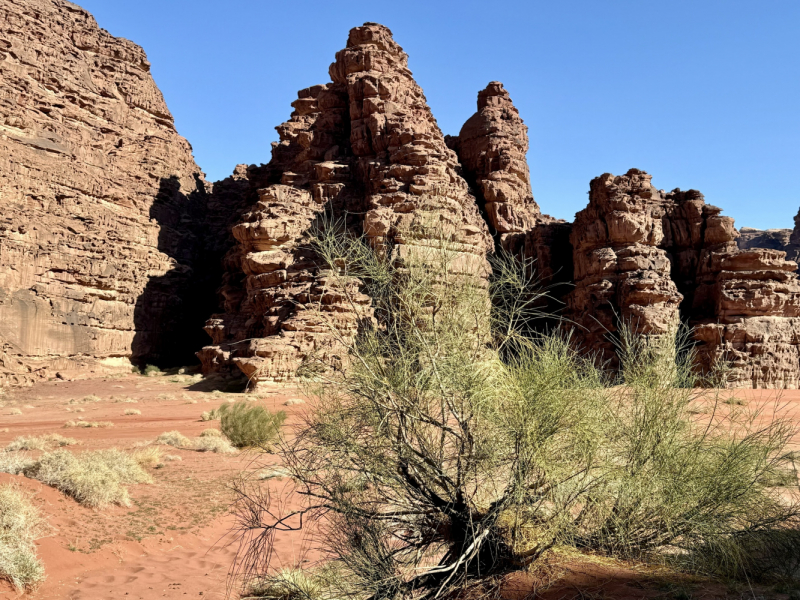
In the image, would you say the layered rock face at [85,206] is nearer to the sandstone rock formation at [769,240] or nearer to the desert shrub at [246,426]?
the desert shrub at [246,426]

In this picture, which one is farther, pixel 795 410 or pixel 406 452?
pixel 795 410

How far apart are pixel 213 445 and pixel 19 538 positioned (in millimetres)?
7280

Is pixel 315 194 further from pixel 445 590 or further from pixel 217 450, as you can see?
pixel 445 590

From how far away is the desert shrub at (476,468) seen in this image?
17.8 feet

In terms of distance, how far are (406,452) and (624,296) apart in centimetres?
2299

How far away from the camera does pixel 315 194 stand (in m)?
30.8

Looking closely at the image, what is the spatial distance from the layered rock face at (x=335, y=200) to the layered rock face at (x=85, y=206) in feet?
15.7

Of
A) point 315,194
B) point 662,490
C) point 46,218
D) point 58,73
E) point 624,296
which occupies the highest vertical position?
point 58,73

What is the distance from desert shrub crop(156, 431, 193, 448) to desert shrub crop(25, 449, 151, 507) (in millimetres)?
3867

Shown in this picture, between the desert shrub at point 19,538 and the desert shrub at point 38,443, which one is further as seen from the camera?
the desert shrub at point 38,443

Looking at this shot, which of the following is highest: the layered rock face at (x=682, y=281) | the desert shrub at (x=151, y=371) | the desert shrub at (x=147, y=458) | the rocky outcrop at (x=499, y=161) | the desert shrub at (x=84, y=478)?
the rocky outcrop at (x=499, y=161)

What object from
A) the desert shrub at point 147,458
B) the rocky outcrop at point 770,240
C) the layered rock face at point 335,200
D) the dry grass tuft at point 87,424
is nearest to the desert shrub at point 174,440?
the desert shrub at point 147,458

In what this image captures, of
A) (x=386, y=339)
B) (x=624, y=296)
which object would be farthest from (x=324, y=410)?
(x=624, y=296)

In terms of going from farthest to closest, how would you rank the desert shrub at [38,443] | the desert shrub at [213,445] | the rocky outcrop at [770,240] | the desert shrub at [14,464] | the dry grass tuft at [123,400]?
the rocky outcrop at [770,240] → the dry grass tuft at [123,400] → the desert shrub at [213,445] → the desert shrub at [38,443] → the desert shrub at [14,464]
